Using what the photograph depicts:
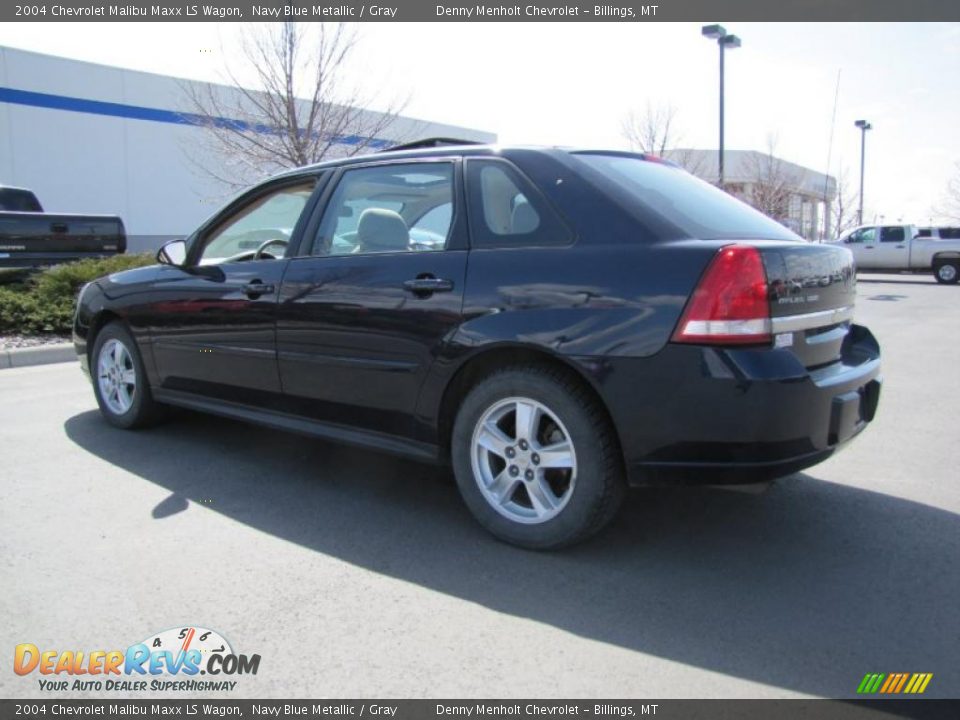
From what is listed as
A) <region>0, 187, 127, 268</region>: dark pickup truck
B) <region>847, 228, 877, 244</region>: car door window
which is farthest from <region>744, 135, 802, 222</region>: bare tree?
<region>0, 187, 127, 268</region>: dark pickup truck

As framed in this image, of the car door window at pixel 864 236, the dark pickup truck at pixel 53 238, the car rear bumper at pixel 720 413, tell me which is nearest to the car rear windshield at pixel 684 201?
the car rear bumper at pixel 720 413

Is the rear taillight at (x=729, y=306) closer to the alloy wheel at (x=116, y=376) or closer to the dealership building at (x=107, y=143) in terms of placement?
the alloy wheel at (x=116, y=376)

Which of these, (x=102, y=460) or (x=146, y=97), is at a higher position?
(x=146, y=97)

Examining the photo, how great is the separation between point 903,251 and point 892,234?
0.69 m

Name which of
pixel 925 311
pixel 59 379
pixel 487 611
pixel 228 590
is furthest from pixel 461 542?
pixel 925 311

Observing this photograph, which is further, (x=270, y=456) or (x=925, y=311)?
(x=925, y=311)

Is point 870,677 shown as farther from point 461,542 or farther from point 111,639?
point 111,639

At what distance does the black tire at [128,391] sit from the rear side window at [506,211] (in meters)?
2.76

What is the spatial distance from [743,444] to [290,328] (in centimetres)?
234

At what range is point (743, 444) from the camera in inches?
112

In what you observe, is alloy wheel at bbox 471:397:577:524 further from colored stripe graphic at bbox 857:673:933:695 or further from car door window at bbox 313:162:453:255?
colored stripe graphic at bbox 857:673:933:695

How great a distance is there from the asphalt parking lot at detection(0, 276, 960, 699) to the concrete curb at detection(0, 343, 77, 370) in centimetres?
420

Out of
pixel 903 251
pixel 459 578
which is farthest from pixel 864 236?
pixel 459 578

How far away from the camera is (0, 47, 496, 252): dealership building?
2044 cm
